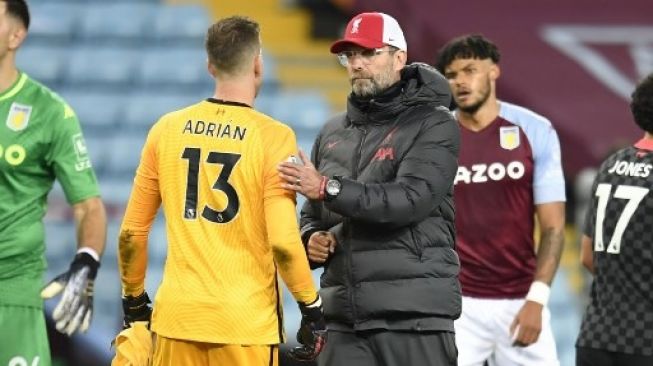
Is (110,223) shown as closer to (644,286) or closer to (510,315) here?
(510,315)

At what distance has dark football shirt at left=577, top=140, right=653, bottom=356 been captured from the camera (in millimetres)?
6076

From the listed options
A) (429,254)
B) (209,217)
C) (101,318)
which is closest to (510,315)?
(429,254)

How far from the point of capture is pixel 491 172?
6840 mm

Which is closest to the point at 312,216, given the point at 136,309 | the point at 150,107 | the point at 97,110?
the point at 136,309

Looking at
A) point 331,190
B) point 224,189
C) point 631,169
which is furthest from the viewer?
point 631,169

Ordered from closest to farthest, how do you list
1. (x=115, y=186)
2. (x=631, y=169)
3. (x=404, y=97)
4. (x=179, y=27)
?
(x=404, y=97)
(x=631, y=169)
(x=115, y=186)
(x=179, y=27)

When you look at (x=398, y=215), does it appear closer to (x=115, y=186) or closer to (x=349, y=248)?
(x=349, y=248)

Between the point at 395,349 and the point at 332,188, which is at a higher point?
the point at 332,188

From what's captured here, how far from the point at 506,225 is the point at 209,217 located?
80.1 inches

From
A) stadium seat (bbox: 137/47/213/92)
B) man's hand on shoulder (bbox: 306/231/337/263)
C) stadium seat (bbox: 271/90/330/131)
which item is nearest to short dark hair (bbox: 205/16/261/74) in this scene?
man's hand on shoulder (bbox: 306/231/337/263)

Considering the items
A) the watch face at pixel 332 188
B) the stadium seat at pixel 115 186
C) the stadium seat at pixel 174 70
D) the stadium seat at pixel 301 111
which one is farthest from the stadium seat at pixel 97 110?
the watch face at pixel 332 188

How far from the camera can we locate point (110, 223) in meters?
11.4

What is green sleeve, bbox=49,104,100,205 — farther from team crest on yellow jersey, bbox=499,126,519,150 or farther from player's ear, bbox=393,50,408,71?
team crest on yellow jersey, bbox=499,126,519,150

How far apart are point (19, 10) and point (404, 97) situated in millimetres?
1634
